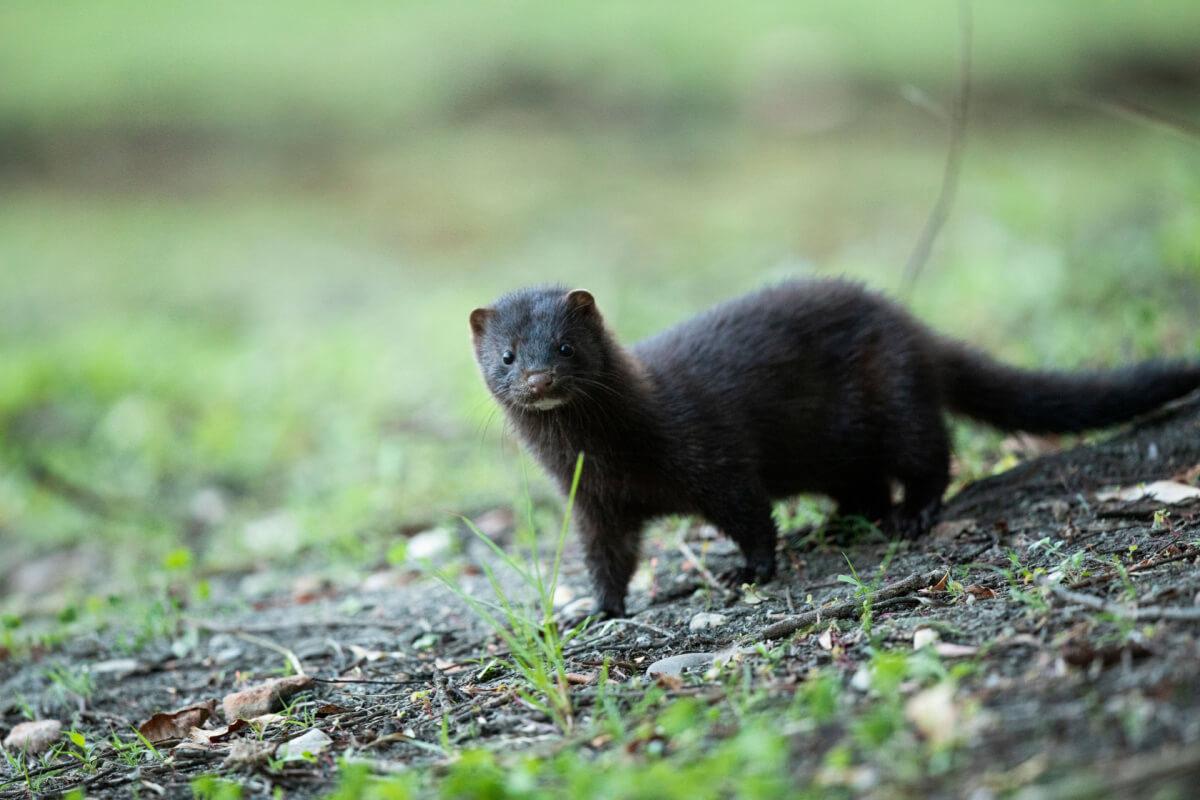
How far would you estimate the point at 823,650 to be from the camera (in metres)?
3.36

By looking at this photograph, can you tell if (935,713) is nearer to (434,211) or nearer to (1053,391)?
(1053,391)

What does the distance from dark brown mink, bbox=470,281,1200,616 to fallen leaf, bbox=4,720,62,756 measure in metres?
2.15

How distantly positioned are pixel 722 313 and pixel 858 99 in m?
11.2

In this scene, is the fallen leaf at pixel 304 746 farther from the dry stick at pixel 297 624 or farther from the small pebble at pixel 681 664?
the dry stick at pixel 297 624

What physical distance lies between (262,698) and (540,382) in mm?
1549

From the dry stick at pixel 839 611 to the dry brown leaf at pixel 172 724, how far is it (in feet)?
6.62

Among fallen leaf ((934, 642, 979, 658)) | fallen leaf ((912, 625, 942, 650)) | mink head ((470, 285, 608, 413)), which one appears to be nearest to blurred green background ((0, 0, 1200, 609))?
mink head ((470, 285, 608, 413))

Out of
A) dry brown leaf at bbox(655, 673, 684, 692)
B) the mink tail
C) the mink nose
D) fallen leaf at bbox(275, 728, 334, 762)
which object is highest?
the mink nose

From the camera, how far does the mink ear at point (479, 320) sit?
193 inches

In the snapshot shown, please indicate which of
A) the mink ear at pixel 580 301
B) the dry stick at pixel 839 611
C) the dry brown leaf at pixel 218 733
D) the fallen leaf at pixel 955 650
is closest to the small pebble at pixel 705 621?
the dry stick at pixel 839 611

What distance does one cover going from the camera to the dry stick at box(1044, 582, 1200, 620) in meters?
2.76

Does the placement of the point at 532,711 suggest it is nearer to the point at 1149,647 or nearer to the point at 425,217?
the point at 1149,647

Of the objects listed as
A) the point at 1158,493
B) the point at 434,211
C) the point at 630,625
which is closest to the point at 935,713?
the point at 630,625

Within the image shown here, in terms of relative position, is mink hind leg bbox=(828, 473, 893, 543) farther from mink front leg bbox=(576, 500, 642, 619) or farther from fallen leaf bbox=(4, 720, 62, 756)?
fallen leaf bbox=(4, 720, 62, 756)
